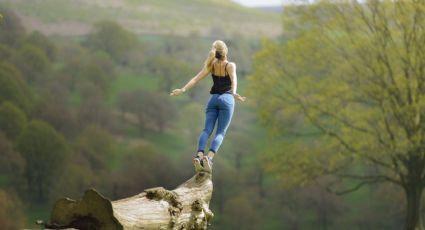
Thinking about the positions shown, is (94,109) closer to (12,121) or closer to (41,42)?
(41,42)

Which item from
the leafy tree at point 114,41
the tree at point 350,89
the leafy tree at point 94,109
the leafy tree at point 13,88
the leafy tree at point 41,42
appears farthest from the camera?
the leafy tree at point 114,41

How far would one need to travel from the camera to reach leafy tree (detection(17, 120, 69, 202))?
171 feet

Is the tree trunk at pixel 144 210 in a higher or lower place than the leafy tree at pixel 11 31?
lower

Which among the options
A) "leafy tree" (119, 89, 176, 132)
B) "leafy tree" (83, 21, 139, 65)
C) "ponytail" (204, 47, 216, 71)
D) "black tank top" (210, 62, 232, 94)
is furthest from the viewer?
"leafy tree" (83, 21, 139, 65)

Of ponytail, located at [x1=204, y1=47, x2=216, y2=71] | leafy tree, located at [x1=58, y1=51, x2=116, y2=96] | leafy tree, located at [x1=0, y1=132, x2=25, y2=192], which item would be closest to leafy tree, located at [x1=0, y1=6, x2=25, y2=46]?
leafy tree, located at [x1=58, y1=51, x2=116, y2=96]

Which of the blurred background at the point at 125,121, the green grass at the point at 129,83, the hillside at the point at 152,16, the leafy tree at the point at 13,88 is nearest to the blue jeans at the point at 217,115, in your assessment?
the blurred background at the point at 125,121

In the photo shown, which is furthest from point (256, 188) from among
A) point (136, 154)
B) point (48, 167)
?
point (48, 167)

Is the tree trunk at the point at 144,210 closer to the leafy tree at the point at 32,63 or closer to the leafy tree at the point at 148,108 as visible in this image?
the leafy tree at the point at 32,63

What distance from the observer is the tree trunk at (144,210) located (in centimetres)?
762

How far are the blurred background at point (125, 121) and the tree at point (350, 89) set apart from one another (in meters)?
13.6

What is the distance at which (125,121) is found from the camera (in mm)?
70188

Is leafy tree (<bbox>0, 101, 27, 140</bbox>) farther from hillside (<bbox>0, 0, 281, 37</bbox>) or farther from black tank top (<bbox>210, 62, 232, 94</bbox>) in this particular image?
black tank top (<bbox>210, 62, 232, 94</bbox>)

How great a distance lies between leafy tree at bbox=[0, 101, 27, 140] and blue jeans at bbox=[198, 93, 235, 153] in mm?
45804

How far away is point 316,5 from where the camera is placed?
32062mm
